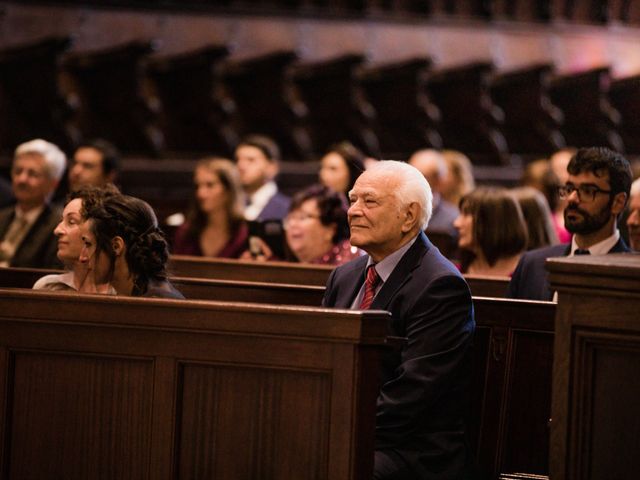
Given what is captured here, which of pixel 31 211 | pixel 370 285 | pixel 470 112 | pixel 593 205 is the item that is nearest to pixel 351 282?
pixel 370 285

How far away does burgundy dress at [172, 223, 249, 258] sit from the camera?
698cm

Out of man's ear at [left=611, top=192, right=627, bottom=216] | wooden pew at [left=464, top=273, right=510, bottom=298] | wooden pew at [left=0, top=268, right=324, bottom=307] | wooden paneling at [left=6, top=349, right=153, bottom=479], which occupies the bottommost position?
wooden paneling at [left=6, top=349, right=153, bottom=479]

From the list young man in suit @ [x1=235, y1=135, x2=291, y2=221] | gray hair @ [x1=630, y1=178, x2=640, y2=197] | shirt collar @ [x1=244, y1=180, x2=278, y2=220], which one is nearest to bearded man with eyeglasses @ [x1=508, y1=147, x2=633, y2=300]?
gray hair @ [x1=630, y1=178, x2=640, y2=197]

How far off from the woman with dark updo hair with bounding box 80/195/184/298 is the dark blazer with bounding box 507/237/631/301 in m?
1.52

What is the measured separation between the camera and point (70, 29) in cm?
961

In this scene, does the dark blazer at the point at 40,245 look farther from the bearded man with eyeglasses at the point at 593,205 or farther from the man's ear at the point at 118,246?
the bearded man with eyeglasses at the point at 593,205

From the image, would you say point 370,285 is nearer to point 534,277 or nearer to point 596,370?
point 534,277

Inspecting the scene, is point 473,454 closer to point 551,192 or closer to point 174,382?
point 174,382

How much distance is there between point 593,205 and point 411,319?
4.69 ft

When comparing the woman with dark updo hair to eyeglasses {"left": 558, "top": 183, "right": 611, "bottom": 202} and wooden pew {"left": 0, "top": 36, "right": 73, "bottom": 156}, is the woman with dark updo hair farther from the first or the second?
wooden pew {"left": 0, "top": 36, "right": 73, "bottom": 156}

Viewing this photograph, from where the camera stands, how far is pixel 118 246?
388cm

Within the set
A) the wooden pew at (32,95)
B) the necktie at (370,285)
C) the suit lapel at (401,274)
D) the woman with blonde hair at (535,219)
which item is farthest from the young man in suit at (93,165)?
the suit lapel at (401,274)

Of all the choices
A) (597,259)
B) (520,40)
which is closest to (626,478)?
(597,259)

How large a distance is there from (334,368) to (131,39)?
289 inches
